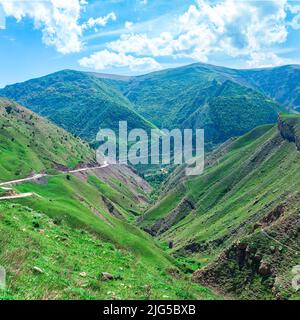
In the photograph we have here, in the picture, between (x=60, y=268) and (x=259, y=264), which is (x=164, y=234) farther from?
(x=60, y=268)

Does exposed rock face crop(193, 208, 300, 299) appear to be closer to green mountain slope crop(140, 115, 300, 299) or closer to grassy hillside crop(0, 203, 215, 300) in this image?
green mountain slope crop(140, 115, 300, 299)

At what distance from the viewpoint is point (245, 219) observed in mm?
116875

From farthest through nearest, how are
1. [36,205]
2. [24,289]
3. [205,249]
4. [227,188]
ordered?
[227,188], [205,249], [36,205], [24,289]

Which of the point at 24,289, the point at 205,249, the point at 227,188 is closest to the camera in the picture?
the point at 24,289

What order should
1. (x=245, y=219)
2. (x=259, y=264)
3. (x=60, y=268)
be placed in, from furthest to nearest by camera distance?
(x=245, y=219) < (x=259, y=264) < (x=60, y=268)

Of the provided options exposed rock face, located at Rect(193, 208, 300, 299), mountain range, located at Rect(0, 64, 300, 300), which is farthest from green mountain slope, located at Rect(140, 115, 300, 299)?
mountain range, located at Rect(0, 64, 300, 300)

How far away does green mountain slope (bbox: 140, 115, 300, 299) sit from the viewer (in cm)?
5825

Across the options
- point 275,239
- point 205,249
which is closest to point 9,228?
point 275,239

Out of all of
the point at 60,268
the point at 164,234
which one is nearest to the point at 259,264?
the point at 60,268

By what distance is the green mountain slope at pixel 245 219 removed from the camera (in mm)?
58250

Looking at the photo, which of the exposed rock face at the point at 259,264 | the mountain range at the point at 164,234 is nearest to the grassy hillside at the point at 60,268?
the mountain range at the point at 164,234

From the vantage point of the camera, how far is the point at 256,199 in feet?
431
